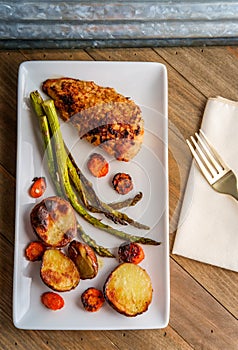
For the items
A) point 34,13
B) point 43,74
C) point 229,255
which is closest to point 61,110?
point 43,74

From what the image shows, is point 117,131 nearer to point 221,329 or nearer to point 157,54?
point 157,54

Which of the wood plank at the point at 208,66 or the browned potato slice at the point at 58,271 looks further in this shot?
the wood plank at the point at 208,66

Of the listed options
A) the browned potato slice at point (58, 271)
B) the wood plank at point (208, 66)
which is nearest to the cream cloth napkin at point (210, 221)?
the wood plank at point (208, 66)

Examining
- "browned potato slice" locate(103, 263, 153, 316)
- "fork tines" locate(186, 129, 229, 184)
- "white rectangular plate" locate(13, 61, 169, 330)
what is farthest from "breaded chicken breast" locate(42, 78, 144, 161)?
"browned potato slice" locate(103, 263, 153, 316)

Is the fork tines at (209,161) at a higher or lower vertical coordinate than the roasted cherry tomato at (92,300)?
higher

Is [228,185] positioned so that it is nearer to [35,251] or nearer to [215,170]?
[215,170]

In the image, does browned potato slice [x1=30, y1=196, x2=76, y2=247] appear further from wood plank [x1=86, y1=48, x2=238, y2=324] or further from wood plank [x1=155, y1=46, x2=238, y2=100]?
wood plank [x1=155, y1=46, x2=238, y2=100]

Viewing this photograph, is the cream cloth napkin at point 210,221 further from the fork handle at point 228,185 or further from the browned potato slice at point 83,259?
the browned potato slice at point 83,259
